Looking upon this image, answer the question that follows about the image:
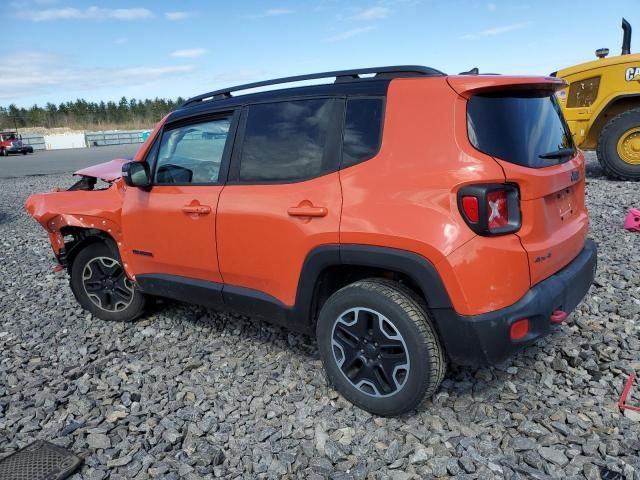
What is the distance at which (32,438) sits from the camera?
2844mm

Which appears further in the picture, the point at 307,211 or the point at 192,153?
the point at 192,153

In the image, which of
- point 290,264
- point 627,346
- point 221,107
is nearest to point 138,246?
point 221,107

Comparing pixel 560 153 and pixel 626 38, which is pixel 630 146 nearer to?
pixel 626 38

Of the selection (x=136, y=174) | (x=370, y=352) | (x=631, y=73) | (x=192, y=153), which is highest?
(x=631, y=73)

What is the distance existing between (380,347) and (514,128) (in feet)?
4.30

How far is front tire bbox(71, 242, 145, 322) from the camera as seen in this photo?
14.0 ft

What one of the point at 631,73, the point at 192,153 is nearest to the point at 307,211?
the point at 192,153

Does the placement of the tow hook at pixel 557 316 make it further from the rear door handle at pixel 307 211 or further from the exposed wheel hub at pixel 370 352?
the rear door handle at pixel 307 211

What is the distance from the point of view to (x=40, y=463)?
2.59 meters

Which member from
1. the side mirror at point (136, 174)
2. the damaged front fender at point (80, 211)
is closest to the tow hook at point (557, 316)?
the side mirror at point (136, 174)

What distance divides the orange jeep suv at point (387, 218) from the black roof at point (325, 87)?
1 centimetres

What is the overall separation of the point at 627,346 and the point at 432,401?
146 cm

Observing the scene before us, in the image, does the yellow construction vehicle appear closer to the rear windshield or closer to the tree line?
the rear windshield

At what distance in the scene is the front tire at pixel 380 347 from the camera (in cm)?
256
